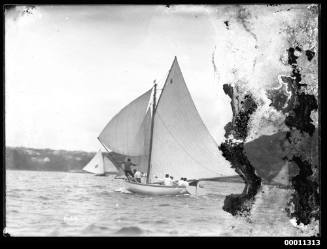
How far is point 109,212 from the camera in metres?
7.86

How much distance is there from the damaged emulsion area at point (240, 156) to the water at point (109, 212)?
0.10m

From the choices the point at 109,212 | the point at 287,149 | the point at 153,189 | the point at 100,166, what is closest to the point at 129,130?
the point at 100,166

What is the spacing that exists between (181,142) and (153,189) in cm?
80

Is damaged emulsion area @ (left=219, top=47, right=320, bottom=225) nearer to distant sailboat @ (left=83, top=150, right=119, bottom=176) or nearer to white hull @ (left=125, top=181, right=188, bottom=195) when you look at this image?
white hull @ (left=125, top=181, right=188, bottom=195)

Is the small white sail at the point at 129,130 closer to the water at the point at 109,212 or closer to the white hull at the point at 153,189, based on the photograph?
the white hull at the point at 153,189

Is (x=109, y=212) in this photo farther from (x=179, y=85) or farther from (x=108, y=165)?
(x=179, y=85)

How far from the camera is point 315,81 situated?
7.94 meters

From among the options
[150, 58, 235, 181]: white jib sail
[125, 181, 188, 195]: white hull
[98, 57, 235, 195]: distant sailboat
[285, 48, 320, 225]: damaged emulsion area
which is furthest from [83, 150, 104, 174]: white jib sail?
[285, 48, 320, 225]: damaged emulsion area

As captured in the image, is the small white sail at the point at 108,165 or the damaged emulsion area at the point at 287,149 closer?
the damaged emulsion area at the point at 287,149

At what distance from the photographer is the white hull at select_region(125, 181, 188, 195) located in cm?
811

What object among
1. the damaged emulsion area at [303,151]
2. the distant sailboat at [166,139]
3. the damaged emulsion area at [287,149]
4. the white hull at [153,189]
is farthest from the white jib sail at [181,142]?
the damaged emulsion area at [303,151]

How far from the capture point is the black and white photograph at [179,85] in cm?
788
